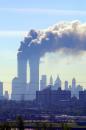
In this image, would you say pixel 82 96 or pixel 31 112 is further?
pixel 82 96

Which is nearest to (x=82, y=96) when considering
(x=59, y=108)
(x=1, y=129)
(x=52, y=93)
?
(x=52, y=93)

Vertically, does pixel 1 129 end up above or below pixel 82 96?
below

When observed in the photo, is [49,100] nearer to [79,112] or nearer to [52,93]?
[52,93]

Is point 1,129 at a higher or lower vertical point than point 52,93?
lower

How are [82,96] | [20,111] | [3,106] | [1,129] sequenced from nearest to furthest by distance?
[1,129], [20,111], [3,106], [82,96]

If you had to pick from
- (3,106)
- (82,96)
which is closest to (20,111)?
(3,106)

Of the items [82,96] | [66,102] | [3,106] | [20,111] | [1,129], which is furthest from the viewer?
[82,96]

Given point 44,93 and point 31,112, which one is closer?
point 31,112

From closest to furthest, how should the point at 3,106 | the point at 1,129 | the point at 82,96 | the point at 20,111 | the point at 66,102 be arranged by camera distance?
1. the point at 1,129
2. the point at 20,111
3. the point at 3,106
4. the point at 66,102
5. the point at 82,96

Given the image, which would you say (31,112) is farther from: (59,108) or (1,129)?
(1,129)
